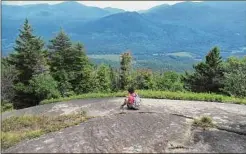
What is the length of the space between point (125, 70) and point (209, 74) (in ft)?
44.2

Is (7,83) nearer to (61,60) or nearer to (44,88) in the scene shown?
(44,88)

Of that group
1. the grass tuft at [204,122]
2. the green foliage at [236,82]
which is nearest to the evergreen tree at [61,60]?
the green foliage at [236,82]

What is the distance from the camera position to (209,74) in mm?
49906

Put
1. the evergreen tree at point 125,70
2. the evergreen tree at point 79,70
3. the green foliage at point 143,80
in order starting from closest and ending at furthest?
the evergreen tree at point 79,70
the evergreen tree at point 125,70
the green foliage at point 143,80

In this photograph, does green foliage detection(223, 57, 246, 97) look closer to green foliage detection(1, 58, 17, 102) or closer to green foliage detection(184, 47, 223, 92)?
green foliage detection(184, 47, 223, 92)

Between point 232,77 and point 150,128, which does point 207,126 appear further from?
point 232,77

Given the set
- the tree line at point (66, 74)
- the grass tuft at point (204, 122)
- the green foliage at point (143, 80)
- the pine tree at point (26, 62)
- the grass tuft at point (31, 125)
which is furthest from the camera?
the green foliage at point (143, 80)

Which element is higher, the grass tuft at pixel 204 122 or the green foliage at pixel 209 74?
the grass tuft at pixel 204 122

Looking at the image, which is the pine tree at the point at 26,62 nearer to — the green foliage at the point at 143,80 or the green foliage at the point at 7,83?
the green foliage at the point at 7,83

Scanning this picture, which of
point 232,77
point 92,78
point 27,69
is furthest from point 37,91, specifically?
point 232,77

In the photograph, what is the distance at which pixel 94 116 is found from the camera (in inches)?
613

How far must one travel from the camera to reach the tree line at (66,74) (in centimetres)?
3925

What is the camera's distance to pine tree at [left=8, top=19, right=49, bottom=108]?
40375 millimetres

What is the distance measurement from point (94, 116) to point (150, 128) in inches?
119
